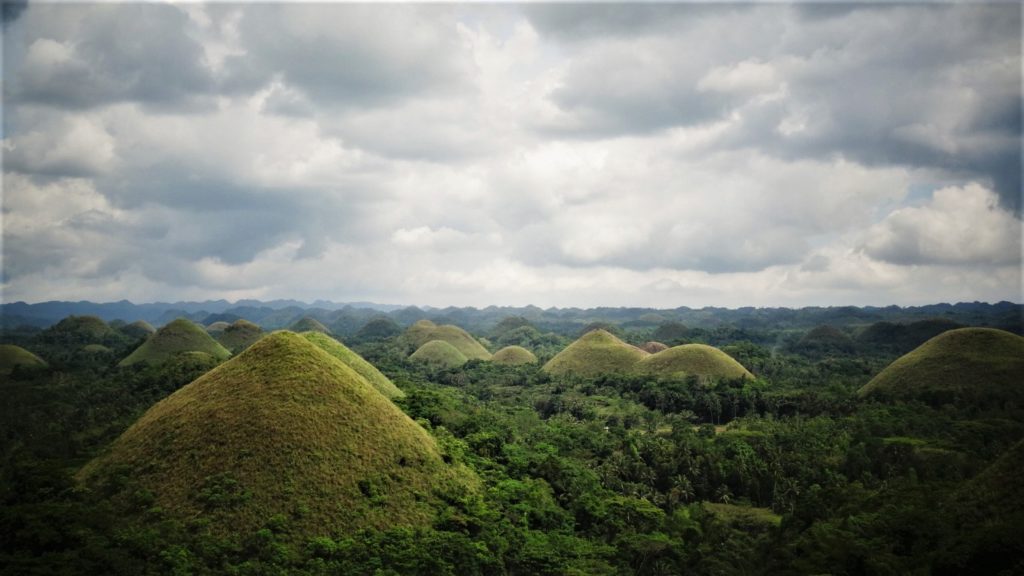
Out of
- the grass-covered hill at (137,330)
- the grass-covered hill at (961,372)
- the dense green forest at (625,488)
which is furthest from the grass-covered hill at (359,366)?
the grass-covered hill at (137,330)

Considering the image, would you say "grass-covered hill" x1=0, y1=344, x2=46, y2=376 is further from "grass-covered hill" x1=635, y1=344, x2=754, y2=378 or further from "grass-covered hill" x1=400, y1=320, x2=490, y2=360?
"grass-covered hill" x1=635, y1=344, x2=754, y2=378

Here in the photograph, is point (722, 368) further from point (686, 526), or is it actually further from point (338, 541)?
point (338, 541)

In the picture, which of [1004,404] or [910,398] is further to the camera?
[910,398]

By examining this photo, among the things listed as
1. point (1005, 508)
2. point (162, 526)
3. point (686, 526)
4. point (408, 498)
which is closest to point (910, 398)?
point (1005, 508)

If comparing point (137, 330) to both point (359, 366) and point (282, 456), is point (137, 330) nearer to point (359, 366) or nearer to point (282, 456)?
point (359, 366)

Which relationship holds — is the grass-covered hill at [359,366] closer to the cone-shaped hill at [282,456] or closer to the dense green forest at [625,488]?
the dense green forest at [625,488]
